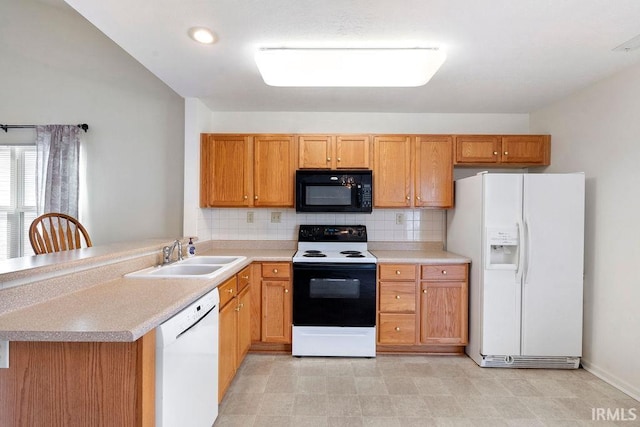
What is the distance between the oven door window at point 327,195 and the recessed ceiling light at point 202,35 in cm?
148

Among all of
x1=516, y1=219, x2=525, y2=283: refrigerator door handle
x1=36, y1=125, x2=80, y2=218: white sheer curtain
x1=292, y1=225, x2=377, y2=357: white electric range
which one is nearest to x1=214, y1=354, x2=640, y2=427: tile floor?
x1=292, y1=225, x2=377, y2=357: white electric range

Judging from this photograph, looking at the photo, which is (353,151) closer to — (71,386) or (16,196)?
(71,386)

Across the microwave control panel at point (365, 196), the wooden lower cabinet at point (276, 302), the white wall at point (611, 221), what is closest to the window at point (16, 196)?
the wooden lower cabinet at point (276, 302)

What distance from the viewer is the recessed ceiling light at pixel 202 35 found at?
70.4 inches

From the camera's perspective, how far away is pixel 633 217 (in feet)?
7.17

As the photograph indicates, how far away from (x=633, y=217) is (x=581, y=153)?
72 centimetres

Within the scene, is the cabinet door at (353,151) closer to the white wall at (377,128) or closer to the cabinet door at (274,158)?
the white wall at (377,128)

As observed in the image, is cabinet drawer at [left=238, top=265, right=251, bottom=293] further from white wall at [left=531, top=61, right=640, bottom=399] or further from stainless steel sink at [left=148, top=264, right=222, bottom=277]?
white wall at [left=531, top=61, right=640, bottom=399]

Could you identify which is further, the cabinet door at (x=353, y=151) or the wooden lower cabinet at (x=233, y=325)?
the cabinet door at (x=353, y=151)

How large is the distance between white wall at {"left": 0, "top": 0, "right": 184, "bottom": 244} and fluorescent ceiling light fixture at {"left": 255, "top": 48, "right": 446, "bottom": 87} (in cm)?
177

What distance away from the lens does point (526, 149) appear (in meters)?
3.01

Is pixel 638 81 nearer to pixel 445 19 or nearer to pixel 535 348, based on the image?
pixel 445 19

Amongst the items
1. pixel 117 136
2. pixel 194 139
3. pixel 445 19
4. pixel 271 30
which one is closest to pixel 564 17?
pixel 445 19
